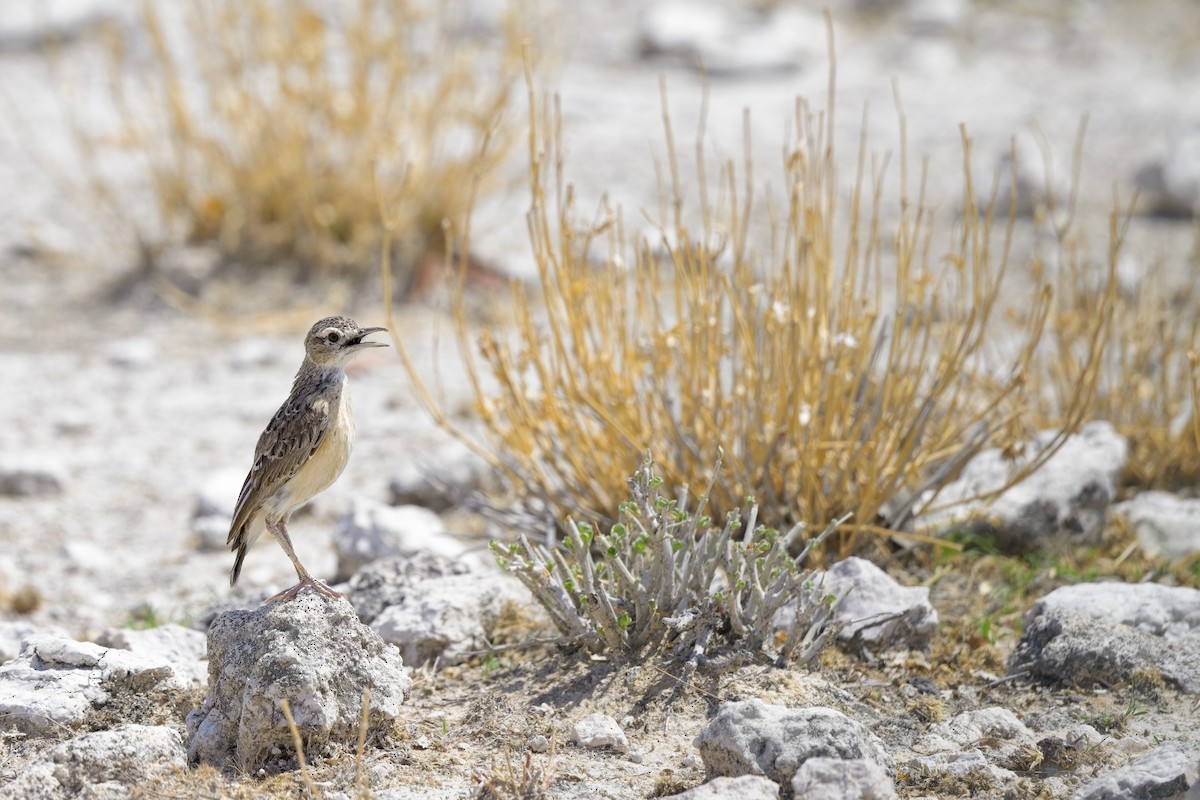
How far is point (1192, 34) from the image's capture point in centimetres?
1402

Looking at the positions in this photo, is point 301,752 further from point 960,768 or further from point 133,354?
point 133,354

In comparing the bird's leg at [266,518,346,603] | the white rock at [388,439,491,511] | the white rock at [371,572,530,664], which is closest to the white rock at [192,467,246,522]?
the white rock at [388,439,491,511]

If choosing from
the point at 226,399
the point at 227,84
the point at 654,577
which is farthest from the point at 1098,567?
the point at 227,84

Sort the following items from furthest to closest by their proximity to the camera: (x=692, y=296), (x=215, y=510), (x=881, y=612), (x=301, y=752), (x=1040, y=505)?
1. (x=215, y=510)
2. (x=1040, y=505)
3. (x=692, y=296)
4. (x=881, y=612)
5. (x=301, y=752)

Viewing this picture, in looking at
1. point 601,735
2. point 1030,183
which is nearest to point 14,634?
point 601,735

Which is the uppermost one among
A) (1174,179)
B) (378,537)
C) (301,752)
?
(1174,179)

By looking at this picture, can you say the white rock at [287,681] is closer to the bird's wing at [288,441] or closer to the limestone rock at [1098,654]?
the bird's wing at [288,441]

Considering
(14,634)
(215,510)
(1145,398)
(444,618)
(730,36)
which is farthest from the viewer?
(730,36)

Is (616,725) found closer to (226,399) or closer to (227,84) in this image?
(226,399)

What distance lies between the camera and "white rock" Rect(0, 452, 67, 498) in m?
6.47

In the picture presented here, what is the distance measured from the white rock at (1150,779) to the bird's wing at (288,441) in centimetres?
223

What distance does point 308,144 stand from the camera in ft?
29.3

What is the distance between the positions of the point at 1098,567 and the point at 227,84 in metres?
7.37

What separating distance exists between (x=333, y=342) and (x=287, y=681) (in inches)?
38.9
